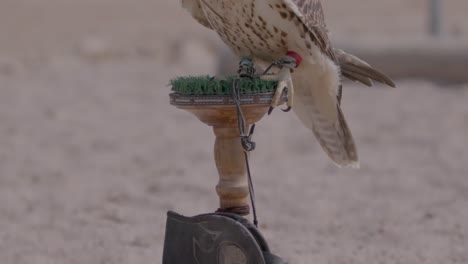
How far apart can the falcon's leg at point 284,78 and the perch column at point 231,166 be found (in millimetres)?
164

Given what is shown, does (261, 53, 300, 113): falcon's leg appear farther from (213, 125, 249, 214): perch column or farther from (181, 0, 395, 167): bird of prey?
(213, 125, 249, 214): perch column

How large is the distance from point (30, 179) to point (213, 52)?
5878 mm

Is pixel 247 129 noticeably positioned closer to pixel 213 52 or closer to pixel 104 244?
pixel 104 244

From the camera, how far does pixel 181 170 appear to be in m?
5.69

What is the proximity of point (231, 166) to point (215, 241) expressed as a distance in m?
0.27

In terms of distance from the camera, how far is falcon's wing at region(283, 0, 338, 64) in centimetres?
289

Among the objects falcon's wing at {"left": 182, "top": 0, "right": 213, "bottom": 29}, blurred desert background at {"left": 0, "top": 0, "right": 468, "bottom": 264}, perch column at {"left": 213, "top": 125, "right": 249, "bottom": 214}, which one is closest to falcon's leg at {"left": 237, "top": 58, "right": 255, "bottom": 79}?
perch column at {"left": 213, "top": 125, "right": 249, "bottom": 214}

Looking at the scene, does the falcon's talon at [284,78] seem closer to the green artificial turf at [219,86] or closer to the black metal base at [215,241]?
the green artificial turf at [219,86]

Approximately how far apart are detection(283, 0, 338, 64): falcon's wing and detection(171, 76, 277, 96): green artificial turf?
25 centimetres

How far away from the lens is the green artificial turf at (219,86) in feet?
9.21

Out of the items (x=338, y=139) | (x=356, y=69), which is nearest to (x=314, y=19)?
(x=356, y=69)

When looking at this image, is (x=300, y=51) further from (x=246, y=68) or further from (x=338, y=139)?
(x=338, y=139)

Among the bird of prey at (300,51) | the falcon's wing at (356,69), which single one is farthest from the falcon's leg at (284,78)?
the falcon's wing at (356,69)

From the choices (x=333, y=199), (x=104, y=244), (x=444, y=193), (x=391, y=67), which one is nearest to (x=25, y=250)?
(x=104, y=244)
